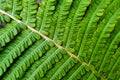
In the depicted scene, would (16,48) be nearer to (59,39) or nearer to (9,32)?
(9,32)

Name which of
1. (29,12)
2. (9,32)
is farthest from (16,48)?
(29,12)

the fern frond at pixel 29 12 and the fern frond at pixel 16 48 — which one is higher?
the fern frond at pixel 29 12

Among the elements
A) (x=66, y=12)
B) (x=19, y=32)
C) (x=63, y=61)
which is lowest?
(x=63, y=61)

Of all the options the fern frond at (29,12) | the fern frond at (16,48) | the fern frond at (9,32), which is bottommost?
the fern frond at (16,48)

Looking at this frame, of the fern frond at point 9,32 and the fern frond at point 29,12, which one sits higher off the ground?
the fern frond at point 29,12

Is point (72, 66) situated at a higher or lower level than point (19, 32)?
lower

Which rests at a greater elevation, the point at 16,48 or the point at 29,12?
the point at 29,12

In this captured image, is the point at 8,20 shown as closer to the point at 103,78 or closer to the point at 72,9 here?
the point at 72,9

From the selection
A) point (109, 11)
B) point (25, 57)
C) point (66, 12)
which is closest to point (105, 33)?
point (109, 11)
